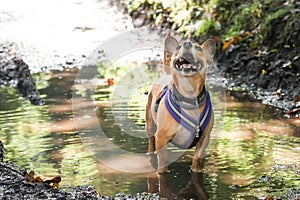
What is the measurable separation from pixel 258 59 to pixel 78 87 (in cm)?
315

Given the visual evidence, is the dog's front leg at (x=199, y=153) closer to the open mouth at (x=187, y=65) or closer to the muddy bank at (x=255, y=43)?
the open mouth at (x=187, y=65)

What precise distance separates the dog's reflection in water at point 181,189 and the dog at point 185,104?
117mm

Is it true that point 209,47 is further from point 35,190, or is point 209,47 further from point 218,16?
point 218,16

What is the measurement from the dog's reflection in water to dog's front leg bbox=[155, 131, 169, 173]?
0.07 m

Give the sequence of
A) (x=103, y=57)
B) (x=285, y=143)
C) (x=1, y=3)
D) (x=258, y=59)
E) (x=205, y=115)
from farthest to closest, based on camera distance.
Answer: (x=1, y=3) → (x=103, y=57) → (x=258, y=59) → (x=285, y=143) → (x=205, y=115)

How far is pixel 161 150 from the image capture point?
5121mm

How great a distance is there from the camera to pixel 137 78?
1074cm

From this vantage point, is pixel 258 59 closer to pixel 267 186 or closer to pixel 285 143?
pixel 285 143

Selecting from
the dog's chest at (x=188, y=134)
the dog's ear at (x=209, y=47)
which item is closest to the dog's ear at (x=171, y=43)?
the dog's ear at (x=209, y=47)

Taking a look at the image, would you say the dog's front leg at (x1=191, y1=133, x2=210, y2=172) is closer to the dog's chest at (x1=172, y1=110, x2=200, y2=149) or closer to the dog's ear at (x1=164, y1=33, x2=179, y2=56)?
the dog's chest at (x1=172, y1=110, x2=200, y2=149)

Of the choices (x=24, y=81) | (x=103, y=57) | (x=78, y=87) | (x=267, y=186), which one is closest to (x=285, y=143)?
(x=267, y=186)

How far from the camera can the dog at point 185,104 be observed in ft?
15.8

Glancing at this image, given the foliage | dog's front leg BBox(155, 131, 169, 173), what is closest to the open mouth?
dog's front leg BBox(155, 131, 169, 173)

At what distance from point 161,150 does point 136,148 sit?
957mm
